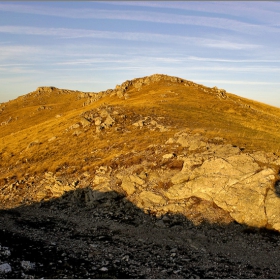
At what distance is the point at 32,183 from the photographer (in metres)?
34.7

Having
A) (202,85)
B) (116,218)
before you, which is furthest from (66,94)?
(116,218)

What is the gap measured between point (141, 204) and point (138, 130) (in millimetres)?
18518

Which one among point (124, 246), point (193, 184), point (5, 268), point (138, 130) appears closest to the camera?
point (5, 268)

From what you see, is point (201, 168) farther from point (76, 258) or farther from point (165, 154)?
point (76, 258)

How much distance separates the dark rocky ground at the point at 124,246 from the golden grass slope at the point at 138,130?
392 inches

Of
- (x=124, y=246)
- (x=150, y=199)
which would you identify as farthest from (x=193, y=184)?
(x=124, y=246)

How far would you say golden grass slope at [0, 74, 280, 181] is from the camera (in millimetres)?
36938

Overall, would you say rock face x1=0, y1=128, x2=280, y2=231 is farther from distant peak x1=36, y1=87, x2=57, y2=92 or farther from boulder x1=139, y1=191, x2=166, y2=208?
distant peak x1=36, y1=87, x2=57, y2=92

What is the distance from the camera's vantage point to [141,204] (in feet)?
84.9

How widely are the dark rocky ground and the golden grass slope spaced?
9.95 metres

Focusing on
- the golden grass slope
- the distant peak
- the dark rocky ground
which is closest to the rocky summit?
the dark rocky ground

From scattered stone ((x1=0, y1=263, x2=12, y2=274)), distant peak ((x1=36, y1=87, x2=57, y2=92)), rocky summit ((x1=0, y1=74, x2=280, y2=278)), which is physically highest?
distant peak ((x1=36, y1=87, x2=57, y2=92))

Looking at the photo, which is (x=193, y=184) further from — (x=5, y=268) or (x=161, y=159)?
(x=5, y=268)

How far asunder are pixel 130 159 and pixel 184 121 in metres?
16.7
